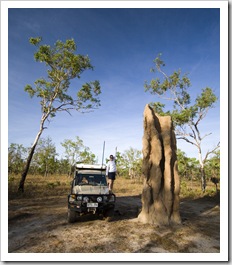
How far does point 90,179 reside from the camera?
9555 mm

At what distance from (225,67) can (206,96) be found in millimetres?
16839

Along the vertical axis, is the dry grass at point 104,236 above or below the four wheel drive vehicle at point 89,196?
below

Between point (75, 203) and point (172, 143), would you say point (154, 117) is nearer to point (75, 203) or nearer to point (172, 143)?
point (172, 143)

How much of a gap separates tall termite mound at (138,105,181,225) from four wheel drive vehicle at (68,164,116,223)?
1.52 meters

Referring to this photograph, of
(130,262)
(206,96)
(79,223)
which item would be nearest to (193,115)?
(206,96)

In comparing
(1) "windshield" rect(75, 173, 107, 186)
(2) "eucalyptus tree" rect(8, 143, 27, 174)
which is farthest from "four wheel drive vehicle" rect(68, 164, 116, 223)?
(2) "eucalyptus tree" rect(8, 143, 27, 174)

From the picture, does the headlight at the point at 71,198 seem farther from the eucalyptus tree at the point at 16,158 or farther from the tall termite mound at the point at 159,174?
the eucalyptus tree at the point at 16,158

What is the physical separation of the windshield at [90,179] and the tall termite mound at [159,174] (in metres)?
1.89

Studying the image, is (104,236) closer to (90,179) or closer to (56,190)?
(90,179)

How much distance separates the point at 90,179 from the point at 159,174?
9.77 ft

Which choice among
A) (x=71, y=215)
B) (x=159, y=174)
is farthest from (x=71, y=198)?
(x=159, y=174)

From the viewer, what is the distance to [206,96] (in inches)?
891

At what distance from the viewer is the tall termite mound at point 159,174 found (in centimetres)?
870

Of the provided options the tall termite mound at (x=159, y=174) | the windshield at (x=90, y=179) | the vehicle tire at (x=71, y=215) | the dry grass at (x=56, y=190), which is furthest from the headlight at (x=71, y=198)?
the dry grass at (x=56, y=190)
